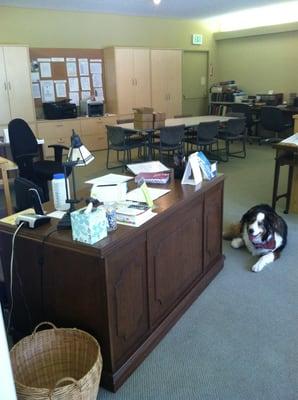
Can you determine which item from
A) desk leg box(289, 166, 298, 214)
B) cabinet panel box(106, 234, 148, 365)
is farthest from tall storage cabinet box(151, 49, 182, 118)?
cabinet panel box(106, 234, 148, 365)

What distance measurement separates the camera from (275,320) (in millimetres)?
2371

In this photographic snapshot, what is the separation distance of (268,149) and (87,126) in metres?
3.72

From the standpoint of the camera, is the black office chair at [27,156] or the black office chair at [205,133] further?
the black office chair at [205,133]

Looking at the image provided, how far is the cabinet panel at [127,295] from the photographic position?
68.9 inches

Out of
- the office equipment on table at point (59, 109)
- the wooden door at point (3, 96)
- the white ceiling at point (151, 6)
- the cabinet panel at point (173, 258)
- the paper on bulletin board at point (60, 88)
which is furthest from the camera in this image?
the paper on bulletin board at point (60, 88)

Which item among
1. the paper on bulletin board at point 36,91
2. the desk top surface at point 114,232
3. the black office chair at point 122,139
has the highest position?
the paper on bulletin board at point 36,91

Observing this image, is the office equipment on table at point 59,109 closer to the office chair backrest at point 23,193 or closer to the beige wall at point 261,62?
the beige wall at point 261,62

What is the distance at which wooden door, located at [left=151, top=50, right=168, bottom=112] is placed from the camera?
8.36m

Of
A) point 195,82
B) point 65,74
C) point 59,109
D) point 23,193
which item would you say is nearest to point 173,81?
point 195,82

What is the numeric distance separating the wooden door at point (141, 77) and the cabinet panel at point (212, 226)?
19.3 ft

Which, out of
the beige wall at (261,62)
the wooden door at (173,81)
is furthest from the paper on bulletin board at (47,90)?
the beige wall at (261,62)

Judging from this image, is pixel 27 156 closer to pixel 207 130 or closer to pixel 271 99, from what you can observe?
pixel 207 130

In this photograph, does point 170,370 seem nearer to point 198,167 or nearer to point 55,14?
point 198,167

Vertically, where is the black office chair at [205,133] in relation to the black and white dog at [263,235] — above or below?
above
